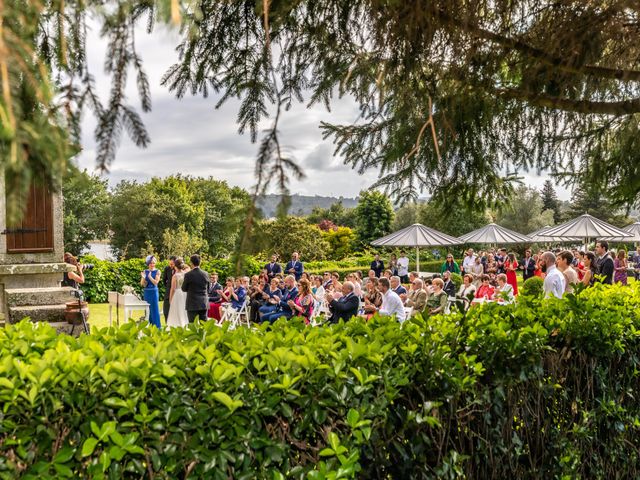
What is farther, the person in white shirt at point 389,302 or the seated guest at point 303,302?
the seated guest at point 303,302

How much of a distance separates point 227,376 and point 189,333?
821mm

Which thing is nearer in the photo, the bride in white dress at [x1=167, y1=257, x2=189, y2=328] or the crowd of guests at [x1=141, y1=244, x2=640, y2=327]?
the crowd of guests at [x1=141, y1=244, x2=640, y2=327]

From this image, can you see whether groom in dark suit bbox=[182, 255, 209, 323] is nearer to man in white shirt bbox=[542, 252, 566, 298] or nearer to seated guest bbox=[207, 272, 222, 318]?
seated guest bbox=[207, 272, 222, 318]

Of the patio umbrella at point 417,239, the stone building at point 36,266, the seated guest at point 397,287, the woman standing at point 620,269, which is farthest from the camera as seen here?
the patio umbrella at point 417,239

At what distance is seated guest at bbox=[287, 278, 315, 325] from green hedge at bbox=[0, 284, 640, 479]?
24.4 ft

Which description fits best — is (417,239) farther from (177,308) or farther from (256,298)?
(177,308)

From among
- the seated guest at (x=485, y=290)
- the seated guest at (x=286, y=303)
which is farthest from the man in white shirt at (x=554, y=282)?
the seated guest at (x=286, y=303)

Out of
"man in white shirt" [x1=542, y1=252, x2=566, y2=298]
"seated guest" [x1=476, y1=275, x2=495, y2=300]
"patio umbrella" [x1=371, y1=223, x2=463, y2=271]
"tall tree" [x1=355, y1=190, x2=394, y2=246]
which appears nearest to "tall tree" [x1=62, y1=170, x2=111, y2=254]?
"tall tree" [x1=355, y1=190, x2=394, y2=246]

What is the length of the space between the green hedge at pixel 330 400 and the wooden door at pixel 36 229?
250 inches

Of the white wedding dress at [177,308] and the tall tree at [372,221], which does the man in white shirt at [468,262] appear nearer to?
the white wedding dress at [177,308]

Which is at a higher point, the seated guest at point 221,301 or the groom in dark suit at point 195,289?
the groom in dark suit at point 195,289

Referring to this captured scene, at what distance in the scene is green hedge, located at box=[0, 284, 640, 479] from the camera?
2258mm

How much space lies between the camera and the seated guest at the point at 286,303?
11.5m

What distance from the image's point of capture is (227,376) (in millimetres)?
2430
